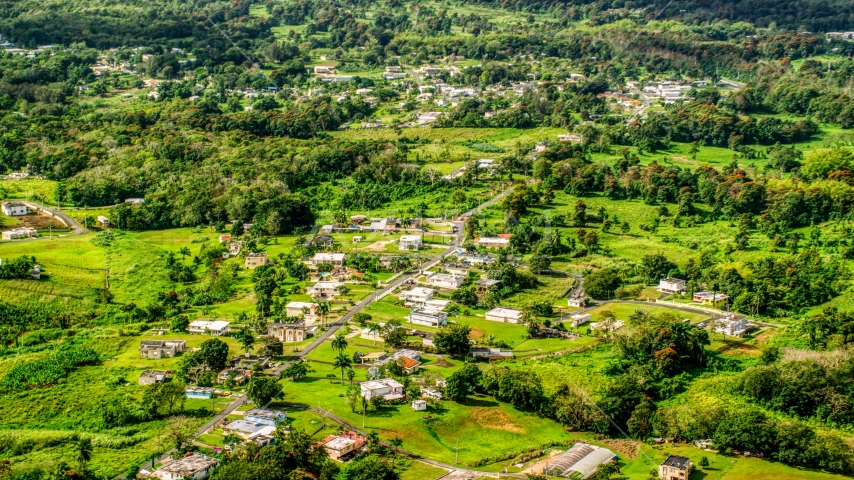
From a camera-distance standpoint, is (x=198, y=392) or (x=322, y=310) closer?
(x=198, y=392)

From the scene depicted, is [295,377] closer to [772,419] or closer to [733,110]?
[772,419]

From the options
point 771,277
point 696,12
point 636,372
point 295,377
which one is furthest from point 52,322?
point 696,12

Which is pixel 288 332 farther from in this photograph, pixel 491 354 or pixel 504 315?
pixel 504 315

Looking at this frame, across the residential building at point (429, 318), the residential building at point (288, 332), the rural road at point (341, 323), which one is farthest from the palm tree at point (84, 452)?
the residential building at point (429, 318)

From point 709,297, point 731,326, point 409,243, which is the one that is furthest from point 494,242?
point 731,326

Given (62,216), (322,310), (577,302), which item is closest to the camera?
(322,310)

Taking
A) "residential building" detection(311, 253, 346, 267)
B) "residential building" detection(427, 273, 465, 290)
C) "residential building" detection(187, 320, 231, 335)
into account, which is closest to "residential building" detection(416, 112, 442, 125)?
"residential building" detection(311, 253, 346, 267)
